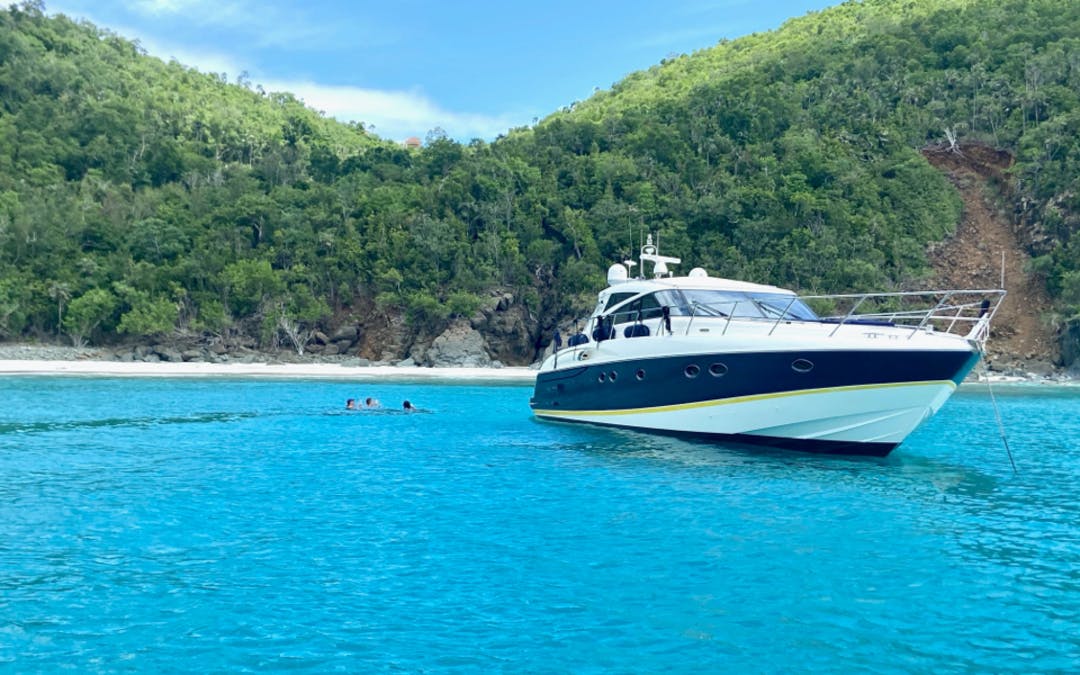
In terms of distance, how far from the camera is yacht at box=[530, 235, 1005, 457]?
14820mm

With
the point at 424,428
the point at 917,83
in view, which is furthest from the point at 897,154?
the point at 424,428

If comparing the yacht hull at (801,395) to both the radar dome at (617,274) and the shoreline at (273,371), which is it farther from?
the shoreline at (273,371)

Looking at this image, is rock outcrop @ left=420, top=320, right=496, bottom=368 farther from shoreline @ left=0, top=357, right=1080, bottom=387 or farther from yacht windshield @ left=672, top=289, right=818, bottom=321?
yacht windshield @ left=672, top=289, right=818, bottom=321

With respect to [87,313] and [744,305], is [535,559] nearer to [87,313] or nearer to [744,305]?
[744,305]

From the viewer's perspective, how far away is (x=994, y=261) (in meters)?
66.6

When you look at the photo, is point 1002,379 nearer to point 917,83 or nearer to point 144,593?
point 917,83

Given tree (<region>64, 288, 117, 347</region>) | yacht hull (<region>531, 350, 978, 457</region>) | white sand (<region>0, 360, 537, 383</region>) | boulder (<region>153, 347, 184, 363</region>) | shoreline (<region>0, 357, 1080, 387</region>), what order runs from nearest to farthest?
1. yacht hull (<region>531, 350, 978, 457</region>)
2. shoreline (<region>0, 357, 1080, 387</region>)
3. white sand (<region>0, 360, 537, 383</region>)
4. boulder (<region>153, 347, 184, 363</region>)
5. tree (<region>64, 288, 117, 347</region>)

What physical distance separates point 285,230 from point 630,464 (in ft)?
211

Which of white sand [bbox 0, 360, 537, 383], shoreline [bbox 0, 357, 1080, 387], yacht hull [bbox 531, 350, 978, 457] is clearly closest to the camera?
yacht hull [bbox 531, 350, 978, 457]

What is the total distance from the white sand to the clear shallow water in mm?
33781

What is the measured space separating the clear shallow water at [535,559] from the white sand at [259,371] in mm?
33781

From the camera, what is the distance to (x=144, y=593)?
25.5 feet

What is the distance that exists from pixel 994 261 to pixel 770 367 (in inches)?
2458

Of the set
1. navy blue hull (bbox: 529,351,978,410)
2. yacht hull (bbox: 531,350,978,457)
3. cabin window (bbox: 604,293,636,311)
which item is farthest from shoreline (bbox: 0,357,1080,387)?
yacht hull (bbox: 531,350,978,457)
